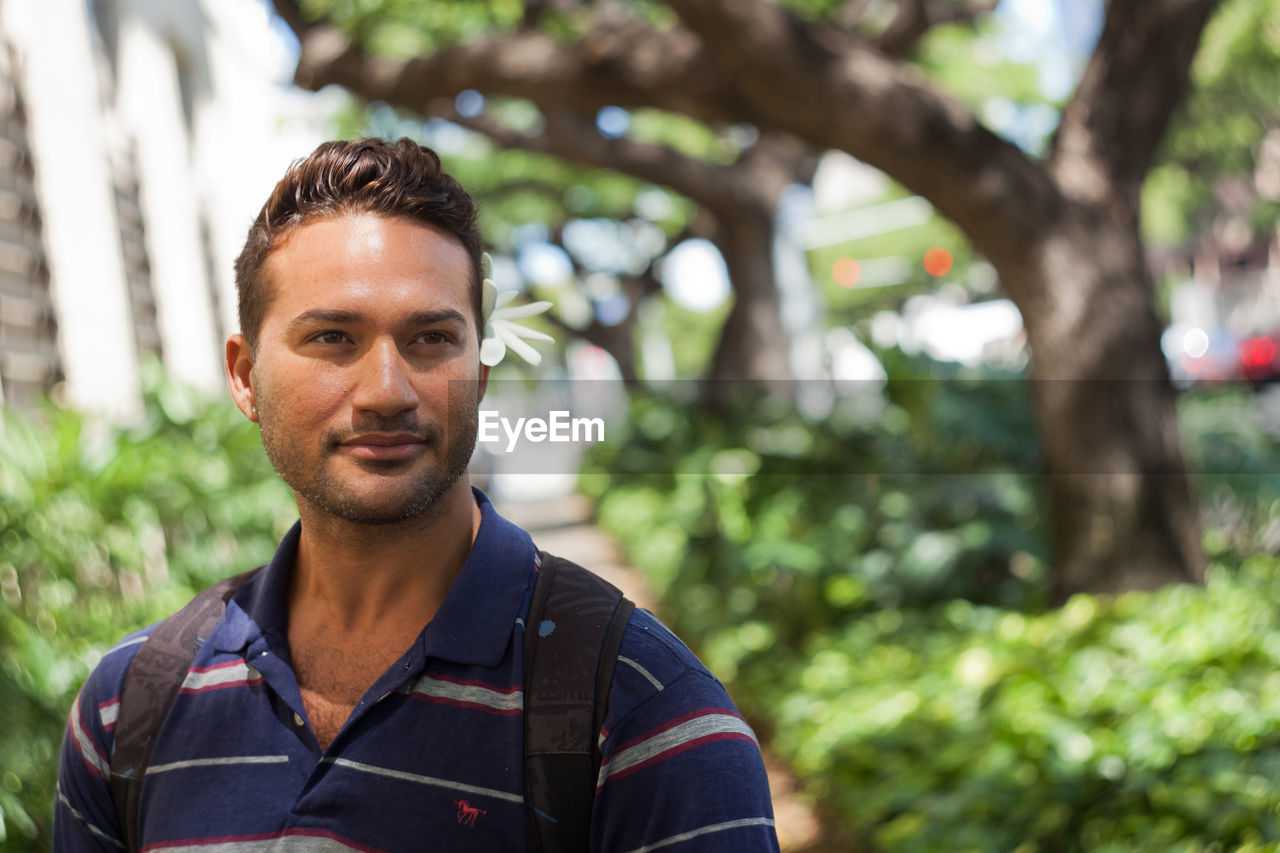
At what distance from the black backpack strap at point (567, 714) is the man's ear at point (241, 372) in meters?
0.57

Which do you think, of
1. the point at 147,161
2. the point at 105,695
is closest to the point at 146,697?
the point at 105,695

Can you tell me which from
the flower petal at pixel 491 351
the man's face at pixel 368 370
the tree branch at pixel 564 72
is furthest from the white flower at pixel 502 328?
the tree branch at pixel 564 72

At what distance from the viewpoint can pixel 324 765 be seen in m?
1.46

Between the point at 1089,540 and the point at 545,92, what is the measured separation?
13.4 feet

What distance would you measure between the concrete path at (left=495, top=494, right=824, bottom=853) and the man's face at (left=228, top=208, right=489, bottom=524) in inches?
56.9

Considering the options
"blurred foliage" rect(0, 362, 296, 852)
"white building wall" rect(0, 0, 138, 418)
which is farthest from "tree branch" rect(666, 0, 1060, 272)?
"white building wall" rect(0, 0, 138, 418)

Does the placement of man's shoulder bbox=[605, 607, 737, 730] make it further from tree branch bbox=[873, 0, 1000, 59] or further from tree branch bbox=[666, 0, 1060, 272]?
tree branch bbox=[873, 0, 1000, 59]

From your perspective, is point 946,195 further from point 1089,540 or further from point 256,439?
point 256,439

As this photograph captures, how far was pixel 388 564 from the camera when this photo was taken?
163 centimetres

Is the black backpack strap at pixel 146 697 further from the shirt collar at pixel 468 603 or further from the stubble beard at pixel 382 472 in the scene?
the stubble beard at pixel 382 472

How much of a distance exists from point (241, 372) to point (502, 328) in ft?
1.27

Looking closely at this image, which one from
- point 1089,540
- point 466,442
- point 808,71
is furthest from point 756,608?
point 466,442

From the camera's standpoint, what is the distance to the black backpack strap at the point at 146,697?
154 cm

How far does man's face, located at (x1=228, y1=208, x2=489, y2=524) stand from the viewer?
152 cm
